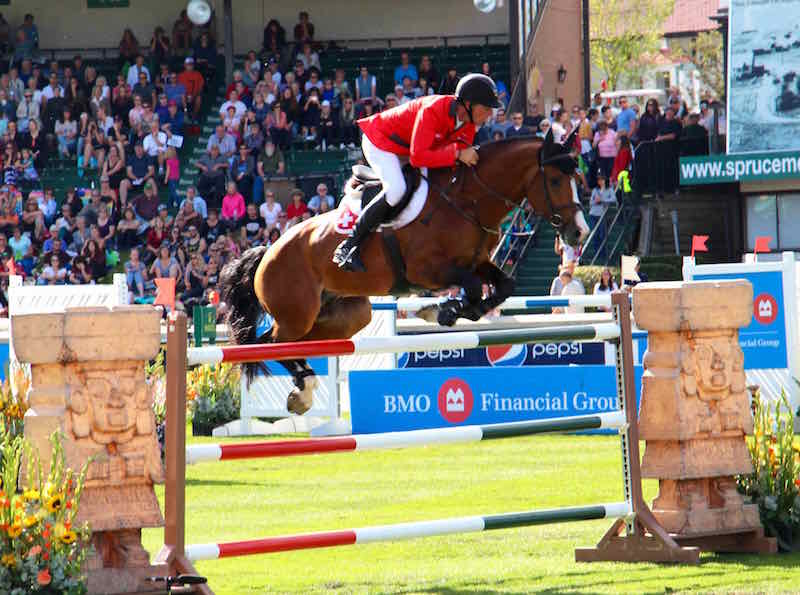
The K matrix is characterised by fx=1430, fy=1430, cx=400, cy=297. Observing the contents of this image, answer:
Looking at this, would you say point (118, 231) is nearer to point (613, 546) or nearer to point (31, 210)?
point (31, 210)

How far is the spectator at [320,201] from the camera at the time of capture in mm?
19219

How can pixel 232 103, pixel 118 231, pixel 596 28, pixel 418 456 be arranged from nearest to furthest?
pixel 418 456 → pixel 118 231 → pixel 232 103 → pixel 596 28

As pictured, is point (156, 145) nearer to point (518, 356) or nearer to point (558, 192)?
point (518, 356)

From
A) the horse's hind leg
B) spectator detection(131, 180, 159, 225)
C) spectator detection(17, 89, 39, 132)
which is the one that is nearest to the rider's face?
the horse's hind leg

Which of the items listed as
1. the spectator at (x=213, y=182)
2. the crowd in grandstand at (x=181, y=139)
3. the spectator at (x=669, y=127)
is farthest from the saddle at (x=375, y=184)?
the spectator at (x=213, y=182)

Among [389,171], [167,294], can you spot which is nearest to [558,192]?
[389,171]

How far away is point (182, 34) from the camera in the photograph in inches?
1003

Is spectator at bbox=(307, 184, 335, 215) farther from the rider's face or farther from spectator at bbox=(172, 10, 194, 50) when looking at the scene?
the rider's face

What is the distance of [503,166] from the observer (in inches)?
313

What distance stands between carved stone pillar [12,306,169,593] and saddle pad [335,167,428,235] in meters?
3.10

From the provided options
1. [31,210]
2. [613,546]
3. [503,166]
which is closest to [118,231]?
[31,210]

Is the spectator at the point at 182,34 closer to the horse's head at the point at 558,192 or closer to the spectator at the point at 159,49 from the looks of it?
the spectator at the point at 159,49

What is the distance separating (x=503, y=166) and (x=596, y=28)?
46.3 m

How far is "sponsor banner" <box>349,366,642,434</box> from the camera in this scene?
440 inches
